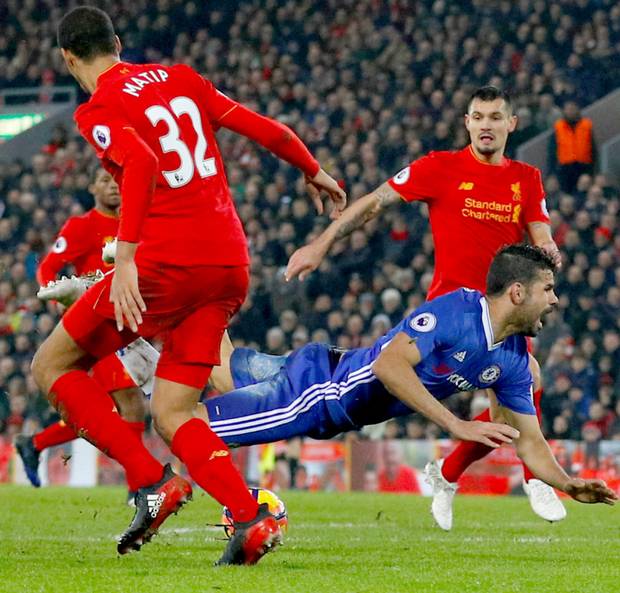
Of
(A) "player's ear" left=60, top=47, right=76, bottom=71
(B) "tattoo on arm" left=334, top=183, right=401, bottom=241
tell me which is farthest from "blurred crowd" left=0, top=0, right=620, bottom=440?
(A) "player's ear" left=60, top=47, right=76, bottom=71

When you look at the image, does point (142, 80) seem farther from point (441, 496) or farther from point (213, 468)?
point (441, 496)

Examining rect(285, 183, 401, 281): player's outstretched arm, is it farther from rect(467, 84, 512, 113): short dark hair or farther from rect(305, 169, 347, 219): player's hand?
rect(467, 84, 512, 113): short dark hair

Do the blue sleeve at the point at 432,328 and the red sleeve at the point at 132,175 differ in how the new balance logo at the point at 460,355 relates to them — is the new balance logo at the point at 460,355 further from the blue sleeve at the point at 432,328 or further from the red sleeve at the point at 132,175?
the red sleeve at the point at 132,175

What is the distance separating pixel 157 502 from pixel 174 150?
1484 mm

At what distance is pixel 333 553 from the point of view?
22.6 feet

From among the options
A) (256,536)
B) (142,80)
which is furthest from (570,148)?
(256,536)

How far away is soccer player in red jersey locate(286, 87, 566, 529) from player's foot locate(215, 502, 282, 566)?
2724 mm

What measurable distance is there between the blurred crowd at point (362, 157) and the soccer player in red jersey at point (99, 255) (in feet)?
18.9

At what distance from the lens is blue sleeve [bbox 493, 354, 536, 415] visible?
22.6ft

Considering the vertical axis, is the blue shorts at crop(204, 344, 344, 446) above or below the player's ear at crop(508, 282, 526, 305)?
below

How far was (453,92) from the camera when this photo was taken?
19656 millimetres

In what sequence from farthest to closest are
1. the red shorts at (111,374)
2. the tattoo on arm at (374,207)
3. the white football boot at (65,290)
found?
the red shorts at (111,374) → the white football boot at (65,290) → the tattoo on arm at (374,207)

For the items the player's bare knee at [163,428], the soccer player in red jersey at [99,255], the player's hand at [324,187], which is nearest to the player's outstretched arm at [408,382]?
the player's hand at [324,187]

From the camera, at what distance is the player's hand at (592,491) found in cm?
581
